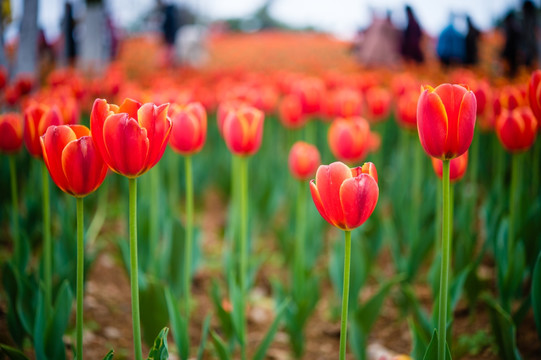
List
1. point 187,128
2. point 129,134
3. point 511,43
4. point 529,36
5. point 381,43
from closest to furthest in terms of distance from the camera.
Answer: point 129,134 < point 187,128 < point 529,36 < point 511,43 < point 381,43

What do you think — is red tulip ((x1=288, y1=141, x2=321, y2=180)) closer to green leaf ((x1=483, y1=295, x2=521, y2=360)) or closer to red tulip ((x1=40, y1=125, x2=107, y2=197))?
green leaf ((x1=483, y1=295, x2=521, y2=360))

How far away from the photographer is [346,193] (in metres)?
1.03

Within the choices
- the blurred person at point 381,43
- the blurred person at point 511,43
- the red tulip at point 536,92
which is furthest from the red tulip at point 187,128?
the blurred person at point 381,43

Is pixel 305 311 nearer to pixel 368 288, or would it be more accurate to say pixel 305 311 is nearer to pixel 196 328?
pixel 196 328

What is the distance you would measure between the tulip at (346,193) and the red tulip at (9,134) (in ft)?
4.41

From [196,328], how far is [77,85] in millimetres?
1932

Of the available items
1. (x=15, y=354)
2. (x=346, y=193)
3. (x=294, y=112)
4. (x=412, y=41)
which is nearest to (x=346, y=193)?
(x=346, y=193)

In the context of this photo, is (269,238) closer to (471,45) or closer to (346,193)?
(346,193)

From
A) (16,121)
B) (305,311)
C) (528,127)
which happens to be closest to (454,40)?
(528,127)

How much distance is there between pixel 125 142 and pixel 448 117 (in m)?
0.78

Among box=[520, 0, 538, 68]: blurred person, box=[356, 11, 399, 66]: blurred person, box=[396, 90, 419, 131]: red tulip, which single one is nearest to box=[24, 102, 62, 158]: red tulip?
box=[396, 90, 419, 131]: red tulip

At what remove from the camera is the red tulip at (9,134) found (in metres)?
1.75

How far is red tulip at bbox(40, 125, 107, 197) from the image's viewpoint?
1043mm

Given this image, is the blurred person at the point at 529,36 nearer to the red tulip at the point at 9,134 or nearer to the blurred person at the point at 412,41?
the blurred person at the point at 412,41
